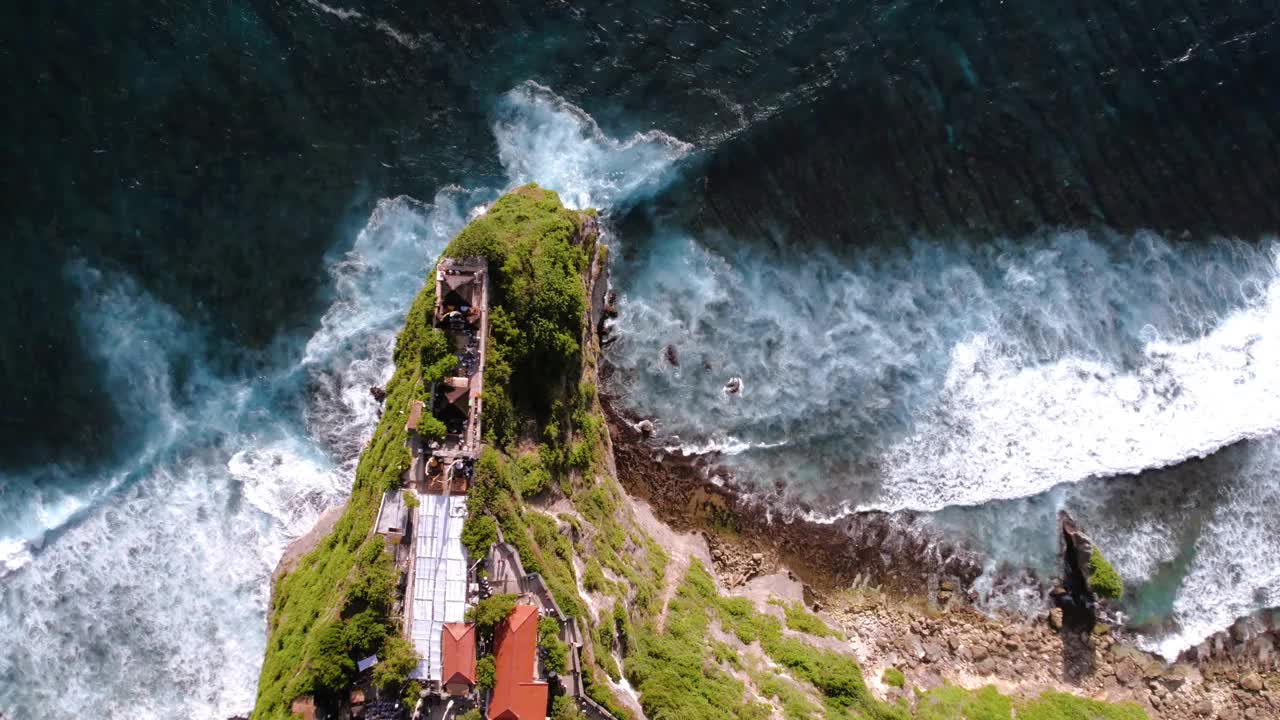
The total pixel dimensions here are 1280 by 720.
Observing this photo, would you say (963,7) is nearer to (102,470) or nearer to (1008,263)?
(1008,263)

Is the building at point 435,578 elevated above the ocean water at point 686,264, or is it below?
below

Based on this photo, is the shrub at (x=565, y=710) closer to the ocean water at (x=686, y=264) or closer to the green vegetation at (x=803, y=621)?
the green vegetation at (x=803, y=621)

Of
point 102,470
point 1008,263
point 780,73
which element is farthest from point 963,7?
point 102,470

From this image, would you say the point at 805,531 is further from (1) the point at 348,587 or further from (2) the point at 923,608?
(1) the point at 348,587

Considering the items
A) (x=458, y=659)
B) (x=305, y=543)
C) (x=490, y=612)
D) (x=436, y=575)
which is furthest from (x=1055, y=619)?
(x=305, y=543)

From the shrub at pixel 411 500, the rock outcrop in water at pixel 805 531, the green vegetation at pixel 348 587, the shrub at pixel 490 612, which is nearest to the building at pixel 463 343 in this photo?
the green vegetation at pixel 348 587
